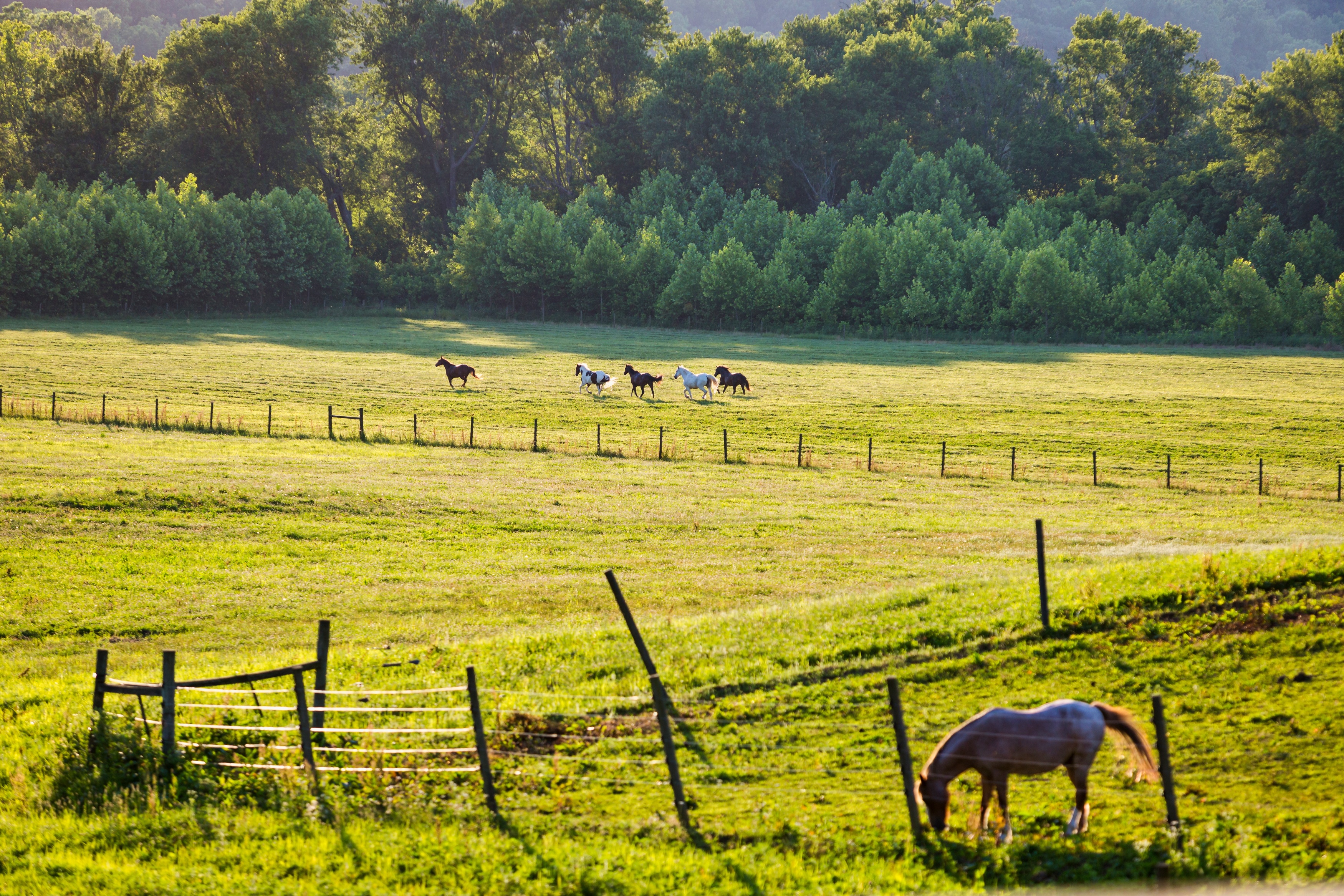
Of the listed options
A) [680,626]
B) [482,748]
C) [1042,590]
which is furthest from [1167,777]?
[680,626]

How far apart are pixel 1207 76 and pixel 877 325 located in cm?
6713

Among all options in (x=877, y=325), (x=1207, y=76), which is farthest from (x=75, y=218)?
(x=1207, y=76)

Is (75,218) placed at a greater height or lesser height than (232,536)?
greater

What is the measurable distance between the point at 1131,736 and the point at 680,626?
29.1ft

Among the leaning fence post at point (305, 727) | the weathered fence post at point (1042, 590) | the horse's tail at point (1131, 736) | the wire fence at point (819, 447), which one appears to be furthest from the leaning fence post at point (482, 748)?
the wire fence at point (819, 447)

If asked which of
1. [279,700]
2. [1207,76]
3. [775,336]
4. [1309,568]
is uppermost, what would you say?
[1207,76]

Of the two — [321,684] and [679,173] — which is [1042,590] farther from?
[679,173]

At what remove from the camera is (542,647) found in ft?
53.7

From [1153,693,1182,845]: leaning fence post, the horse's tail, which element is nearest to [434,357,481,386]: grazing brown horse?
the horse's tail

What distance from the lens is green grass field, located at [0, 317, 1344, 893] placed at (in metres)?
9.43

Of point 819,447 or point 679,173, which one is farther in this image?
point 679,173

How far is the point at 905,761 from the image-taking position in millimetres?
9180

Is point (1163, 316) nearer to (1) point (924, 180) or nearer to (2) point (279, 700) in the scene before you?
(1) point (924, 180)

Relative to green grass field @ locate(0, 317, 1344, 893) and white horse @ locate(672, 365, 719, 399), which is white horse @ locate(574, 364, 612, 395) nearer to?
white horse @ locate(672, 365, 719, 399)
